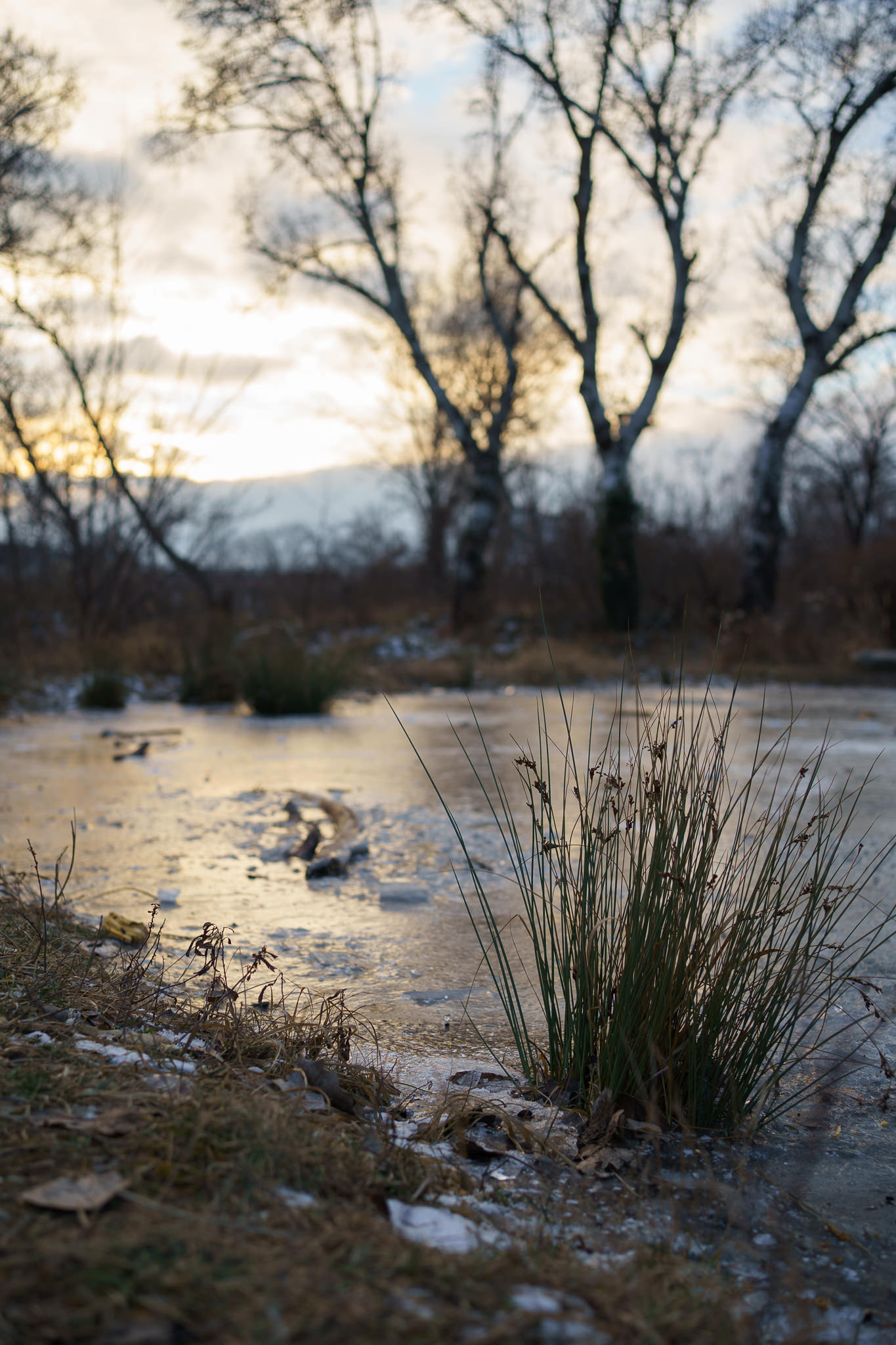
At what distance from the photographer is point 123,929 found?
250 centimetres

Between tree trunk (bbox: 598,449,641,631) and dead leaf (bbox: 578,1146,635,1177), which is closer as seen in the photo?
dead leaf (bbox: 578,1146,635,1177)

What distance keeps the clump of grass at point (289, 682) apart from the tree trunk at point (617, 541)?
17.3 feet

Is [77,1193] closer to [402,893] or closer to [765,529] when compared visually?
[402,893]

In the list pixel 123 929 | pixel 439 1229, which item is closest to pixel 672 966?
pixel 439 1229

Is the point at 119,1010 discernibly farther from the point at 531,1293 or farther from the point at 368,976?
the point at 531,1293

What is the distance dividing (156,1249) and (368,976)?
1.42 m

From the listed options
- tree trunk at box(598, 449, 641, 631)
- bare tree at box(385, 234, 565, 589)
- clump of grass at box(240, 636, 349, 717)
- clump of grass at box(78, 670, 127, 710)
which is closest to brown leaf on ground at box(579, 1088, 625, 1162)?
clump of grass at box(240, 636, 349, 717)

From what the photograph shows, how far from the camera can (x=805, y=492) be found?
103ft

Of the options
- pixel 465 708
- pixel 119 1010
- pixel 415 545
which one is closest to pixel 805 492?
pixel 415 545

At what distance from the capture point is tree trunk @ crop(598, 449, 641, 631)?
11.8m

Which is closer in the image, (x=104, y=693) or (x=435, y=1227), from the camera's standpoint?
Result: (x=435, y=1227)

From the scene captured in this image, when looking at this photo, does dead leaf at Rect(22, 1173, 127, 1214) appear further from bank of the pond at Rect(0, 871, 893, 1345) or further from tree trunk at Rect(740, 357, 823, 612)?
tree trunk at Rect(740, 357, 823, 612)

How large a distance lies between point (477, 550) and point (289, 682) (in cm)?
635

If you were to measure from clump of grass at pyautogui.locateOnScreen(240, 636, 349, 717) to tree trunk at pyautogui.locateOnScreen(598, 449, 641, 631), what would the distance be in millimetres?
5275
